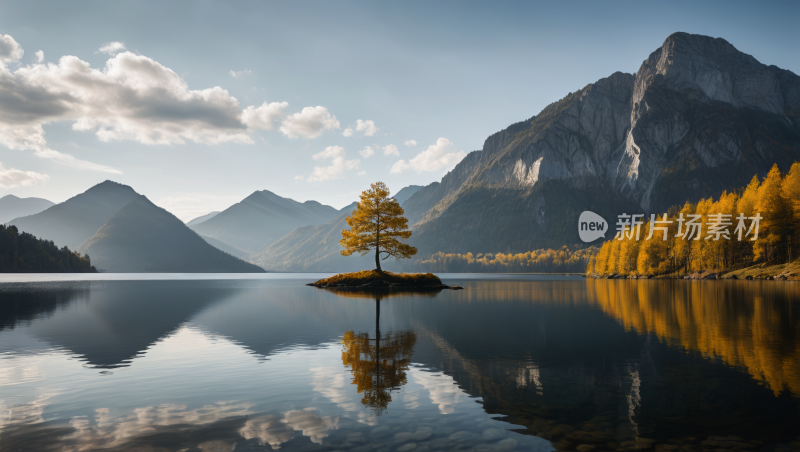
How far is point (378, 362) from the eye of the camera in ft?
57.8

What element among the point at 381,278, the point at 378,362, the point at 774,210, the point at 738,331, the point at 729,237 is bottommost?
the point at 738,331

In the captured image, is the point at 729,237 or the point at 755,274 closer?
the point at 755,274

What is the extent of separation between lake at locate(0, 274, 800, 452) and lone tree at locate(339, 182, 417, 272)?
49.1m

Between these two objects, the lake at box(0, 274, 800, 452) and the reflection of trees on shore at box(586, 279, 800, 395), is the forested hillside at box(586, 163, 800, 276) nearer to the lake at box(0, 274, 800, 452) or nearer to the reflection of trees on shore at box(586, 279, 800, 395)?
the reflection of trees on shore at box(586, 279, 800, 395)

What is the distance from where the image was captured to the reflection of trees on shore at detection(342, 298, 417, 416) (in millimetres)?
13164

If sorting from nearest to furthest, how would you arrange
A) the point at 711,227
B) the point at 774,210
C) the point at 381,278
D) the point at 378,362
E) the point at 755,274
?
the point at 378,362 → the point at 381,278 → the point at 774,210 → the point at 755,274 → the point at 711,227

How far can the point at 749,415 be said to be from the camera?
11102mm

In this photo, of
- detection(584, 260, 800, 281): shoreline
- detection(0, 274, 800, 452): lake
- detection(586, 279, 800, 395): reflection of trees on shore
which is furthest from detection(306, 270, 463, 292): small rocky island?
detection(584, 260, 800, 281): shoreline

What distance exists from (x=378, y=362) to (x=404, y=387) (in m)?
3.95

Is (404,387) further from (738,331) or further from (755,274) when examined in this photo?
(755,274)

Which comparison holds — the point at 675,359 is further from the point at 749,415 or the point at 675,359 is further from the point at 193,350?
the point at 193,350

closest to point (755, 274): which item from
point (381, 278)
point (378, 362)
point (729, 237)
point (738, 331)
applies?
point (729, 237)

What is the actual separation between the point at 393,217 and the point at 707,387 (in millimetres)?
66616

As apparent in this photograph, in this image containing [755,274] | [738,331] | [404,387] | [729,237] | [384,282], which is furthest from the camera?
[729,237]
